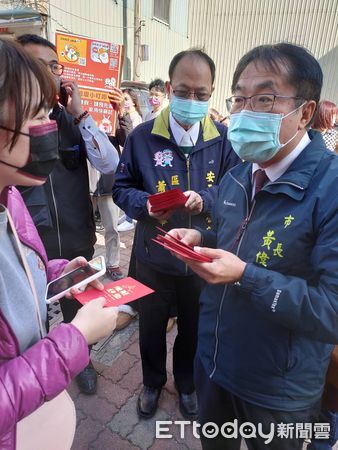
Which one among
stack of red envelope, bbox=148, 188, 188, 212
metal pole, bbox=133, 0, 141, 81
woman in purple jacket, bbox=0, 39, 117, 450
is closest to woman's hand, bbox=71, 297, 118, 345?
woman in purple jacket, bbox=0, 39, 117, 450

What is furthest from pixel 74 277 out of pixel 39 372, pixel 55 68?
pixel 55 68

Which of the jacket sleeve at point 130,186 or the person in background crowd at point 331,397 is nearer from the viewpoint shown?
the person in background crowd at point 331,397

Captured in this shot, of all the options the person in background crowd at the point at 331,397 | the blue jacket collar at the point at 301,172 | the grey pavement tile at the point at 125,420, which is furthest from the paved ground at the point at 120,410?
the blue jacket collar at the point at 301,172

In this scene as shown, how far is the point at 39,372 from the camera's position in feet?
2.85

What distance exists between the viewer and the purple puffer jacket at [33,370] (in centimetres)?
82

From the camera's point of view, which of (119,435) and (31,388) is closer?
→ (31,388)

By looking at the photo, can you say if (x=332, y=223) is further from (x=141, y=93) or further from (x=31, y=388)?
(x=141, y=93)

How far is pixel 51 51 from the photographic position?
1.93 m

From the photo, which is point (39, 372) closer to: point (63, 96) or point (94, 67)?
point (63, 96)

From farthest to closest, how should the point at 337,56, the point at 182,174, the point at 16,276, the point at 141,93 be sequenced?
the point at 337,56 → the point at 141,93 → the point at 182,174 → the point at 16,276

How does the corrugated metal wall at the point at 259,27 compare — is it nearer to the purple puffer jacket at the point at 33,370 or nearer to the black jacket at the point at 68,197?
the black jacket at the point at 68,197

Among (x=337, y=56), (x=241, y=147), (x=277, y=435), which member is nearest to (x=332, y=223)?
(x=241, y=147)

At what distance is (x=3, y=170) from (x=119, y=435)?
1904mm

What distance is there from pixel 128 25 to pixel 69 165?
916 cm
